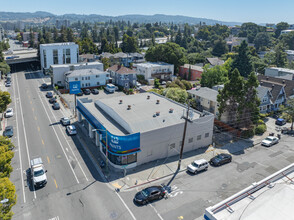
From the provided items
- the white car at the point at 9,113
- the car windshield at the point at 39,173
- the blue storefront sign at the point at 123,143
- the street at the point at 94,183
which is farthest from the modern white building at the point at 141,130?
the white car at the point at 9,113

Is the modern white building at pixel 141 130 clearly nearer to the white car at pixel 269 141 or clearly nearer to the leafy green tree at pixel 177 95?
the white car at pixel 269 141

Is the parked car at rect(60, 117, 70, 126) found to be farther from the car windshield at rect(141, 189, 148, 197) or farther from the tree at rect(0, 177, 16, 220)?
the tree at rect(0, 177, 16, 220)

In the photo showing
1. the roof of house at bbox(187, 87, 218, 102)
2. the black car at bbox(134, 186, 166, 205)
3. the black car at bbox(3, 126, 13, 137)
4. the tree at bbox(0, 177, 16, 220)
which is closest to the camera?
the tree at bbox(0, 177, 16, 220)

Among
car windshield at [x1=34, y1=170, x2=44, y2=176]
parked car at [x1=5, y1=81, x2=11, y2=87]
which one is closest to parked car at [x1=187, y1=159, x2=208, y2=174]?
car windshield at [x1=34, y1=170, x2=44, y2=176]

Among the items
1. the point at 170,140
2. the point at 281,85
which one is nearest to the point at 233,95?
the point at 170,140

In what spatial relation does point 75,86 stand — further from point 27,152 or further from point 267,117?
point 267,117

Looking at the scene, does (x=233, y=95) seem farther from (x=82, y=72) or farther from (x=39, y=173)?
(x=82, y=72)

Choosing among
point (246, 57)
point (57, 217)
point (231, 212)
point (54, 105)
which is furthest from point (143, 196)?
point (246, 57)
